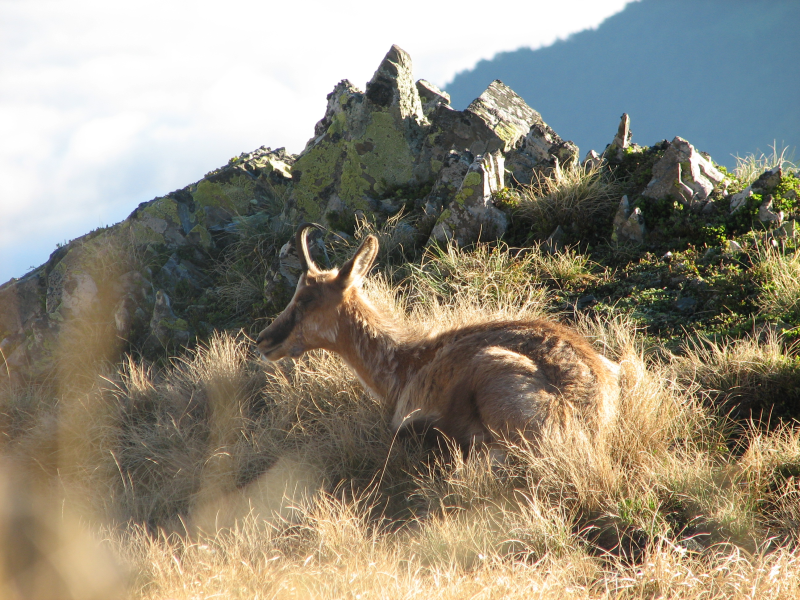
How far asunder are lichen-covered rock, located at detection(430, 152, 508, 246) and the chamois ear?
3.11 metres

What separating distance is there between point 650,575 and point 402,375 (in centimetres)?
270

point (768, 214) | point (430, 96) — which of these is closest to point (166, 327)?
point (430, 96)

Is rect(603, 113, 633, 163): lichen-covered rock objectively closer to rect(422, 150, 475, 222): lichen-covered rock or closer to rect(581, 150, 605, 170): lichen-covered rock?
Result: rect(581, 150, 605, 170): lichen-covered rock

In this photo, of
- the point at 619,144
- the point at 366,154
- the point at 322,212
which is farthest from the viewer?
the point at 366,154

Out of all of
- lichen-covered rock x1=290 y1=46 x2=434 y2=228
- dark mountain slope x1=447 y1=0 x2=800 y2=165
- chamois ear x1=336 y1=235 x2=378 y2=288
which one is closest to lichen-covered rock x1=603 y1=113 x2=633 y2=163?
A: lichen-covered rock x1=290 y1=46 x2=434 y2=228

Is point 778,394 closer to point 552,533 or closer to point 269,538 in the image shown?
point 552,533

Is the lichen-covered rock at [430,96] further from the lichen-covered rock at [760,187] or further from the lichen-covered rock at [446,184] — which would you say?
the lichen-covered rock at [760,187]

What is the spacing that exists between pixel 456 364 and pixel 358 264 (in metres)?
1.40

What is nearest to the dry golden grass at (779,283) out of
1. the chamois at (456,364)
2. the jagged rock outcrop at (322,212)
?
the jagged rock outcrop at (322,212)

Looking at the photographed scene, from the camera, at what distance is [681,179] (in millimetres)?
8352

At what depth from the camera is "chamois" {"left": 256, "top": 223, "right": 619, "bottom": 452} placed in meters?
4.41

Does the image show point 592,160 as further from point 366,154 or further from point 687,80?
point 687,80

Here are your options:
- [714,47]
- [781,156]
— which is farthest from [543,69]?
[781,156]

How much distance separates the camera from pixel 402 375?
5406 millimetres
